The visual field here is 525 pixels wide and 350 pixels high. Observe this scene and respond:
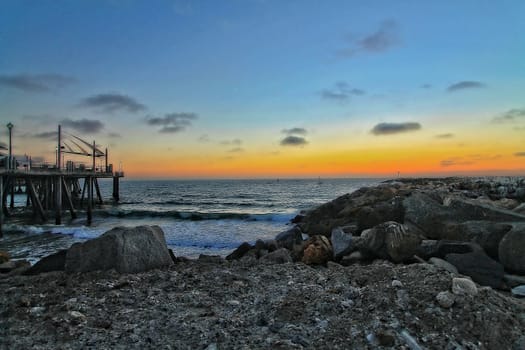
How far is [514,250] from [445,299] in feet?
11.5

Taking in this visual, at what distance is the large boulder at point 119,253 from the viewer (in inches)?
278

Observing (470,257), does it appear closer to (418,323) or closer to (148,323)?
(418,323)

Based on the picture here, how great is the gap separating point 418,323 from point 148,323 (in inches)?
132

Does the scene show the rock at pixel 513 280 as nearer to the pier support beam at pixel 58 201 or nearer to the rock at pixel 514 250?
the rock at pixel 514 250

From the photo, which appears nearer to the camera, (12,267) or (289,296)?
(289,296)

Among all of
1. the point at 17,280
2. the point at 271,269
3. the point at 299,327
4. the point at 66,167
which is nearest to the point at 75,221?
the point at 66,167

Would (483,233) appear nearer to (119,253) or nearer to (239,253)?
(239,253)

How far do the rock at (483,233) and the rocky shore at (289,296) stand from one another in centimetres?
3

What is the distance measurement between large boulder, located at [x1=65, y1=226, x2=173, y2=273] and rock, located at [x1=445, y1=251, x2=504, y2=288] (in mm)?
6023

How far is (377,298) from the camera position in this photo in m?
4.84

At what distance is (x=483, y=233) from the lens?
7.81m

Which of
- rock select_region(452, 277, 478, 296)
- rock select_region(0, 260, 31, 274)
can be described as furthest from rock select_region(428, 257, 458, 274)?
rock select_region(0, 260, 31, 274)

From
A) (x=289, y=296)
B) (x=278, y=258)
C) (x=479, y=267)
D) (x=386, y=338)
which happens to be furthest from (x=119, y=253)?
(x=479, y=267)

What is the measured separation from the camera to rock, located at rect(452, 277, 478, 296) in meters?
4.54
